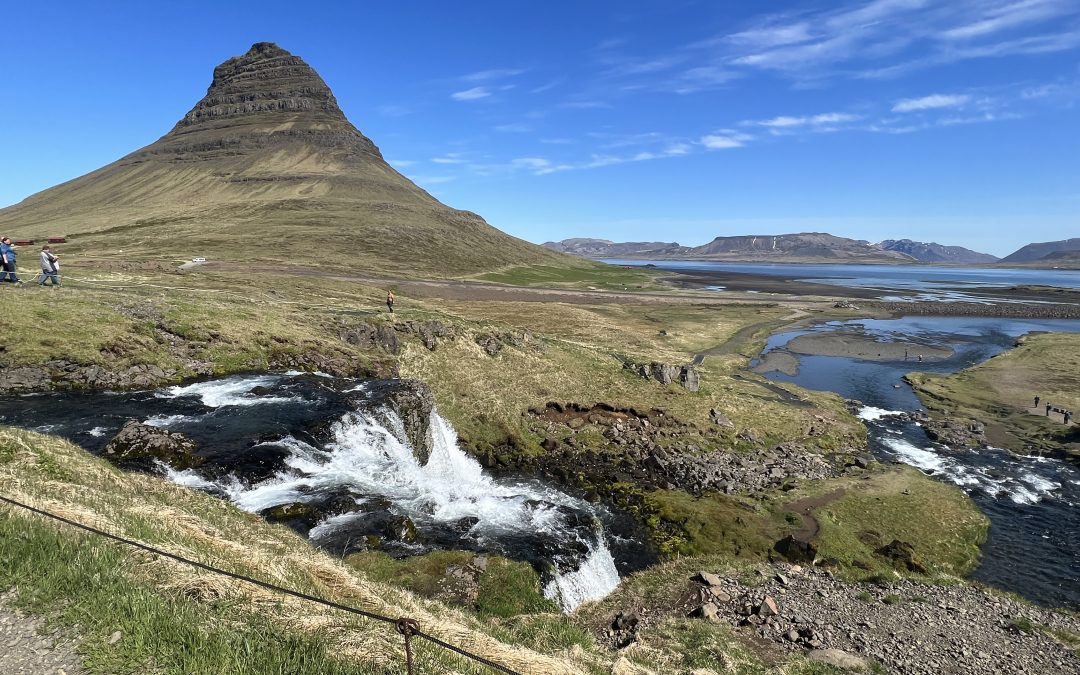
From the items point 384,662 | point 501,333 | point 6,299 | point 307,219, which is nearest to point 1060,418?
point 501,333

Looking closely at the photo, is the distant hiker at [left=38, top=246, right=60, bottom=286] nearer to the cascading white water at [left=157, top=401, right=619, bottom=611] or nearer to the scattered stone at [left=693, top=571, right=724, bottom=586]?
the cascading white water at [left=157, top=401, right=619, bottom=611]

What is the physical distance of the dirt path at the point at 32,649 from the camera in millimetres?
7469

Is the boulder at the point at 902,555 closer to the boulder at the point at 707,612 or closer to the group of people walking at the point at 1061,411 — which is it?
the boulder at the point at 707,612

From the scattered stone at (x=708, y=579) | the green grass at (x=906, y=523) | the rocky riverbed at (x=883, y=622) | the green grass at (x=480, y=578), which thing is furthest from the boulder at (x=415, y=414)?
the green grass at (x=906, y=523)

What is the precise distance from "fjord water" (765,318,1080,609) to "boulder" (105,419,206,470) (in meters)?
41.8

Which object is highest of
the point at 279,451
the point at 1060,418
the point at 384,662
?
the point at 384,662

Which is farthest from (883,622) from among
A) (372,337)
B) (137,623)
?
(372,337)

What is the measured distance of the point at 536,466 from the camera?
37.4m

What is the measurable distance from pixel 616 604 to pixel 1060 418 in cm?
6025

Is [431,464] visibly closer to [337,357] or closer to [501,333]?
[337,357]

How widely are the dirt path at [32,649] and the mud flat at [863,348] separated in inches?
3884

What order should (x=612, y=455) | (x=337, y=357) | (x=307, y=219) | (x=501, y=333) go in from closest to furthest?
(x=612, y=455), (x=337, y=357), (x=501, y=333), (x=307, y=219)

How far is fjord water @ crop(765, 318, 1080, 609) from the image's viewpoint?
90.3 ft

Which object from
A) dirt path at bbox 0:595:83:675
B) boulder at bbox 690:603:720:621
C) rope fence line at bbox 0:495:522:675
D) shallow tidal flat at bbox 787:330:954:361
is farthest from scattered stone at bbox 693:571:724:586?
shallow tidal flat at bbox 787:330:954:361
